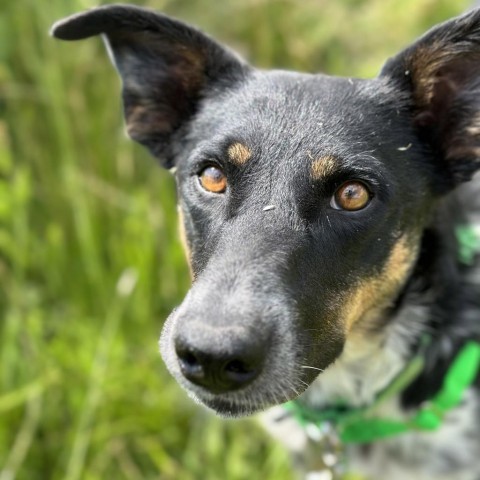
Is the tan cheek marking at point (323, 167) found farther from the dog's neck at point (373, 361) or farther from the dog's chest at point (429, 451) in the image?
the dog's chest at point (429, 451)

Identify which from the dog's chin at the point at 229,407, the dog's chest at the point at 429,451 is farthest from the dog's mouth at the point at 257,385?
the dog's chest at the point at 429,451

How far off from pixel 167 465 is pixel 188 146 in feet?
6.03

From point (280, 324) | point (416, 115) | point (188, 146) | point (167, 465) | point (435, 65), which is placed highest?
point (435, 65)

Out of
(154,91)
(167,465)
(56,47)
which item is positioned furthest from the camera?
(56,47)

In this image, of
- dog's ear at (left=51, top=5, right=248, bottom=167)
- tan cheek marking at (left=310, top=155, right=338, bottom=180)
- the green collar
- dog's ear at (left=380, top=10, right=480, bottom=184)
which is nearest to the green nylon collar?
the green collar

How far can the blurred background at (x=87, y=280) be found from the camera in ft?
12.0

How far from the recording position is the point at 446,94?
250 centimetres

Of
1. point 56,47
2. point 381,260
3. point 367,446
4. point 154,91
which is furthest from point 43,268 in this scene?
point 381,260

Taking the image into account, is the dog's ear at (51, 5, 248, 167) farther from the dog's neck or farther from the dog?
the dog's neck

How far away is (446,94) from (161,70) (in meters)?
1.02

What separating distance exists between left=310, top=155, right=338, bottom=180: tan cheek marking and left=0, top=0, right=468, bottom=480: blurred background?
1.93 metres

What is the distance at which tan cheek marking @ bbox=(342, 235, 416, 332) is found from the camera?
2.29m

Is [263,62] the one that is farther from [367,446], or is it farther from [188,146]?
[367,446]

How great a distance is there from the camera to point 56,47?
4094 mm
